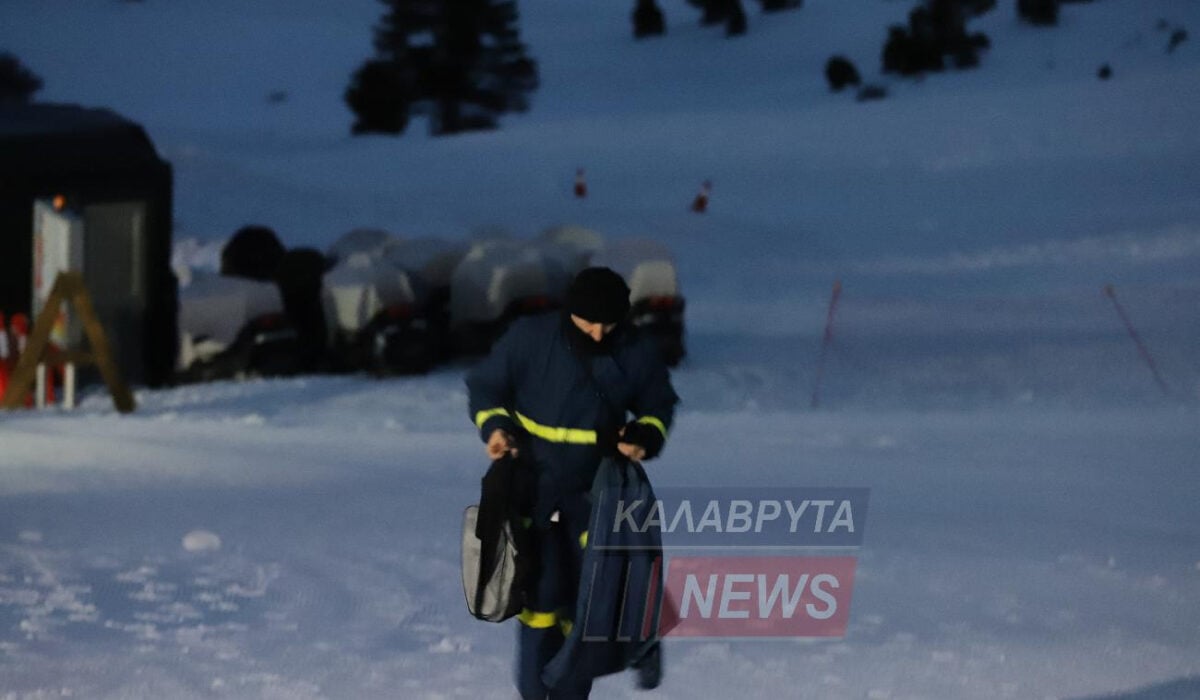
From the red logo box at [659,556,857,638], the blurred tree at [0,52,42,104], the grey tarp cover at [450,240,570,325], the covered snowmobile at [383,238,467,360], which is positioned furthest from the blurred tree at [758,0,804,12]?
the red logo box at [659,556,857,638]

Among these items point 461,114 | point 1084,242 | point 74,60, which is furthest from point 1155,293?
point 74,60

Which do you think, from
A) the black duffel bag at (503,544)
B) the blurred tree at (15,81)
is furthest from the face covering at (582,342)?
the blurred tree at (15,81)

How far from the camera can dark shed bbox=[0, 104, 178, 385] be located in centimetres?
1941

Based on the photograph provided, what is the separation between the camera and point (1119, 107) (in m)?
49.0

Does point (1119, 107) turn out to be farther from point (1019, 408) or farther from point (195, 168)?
point (1019, 408)

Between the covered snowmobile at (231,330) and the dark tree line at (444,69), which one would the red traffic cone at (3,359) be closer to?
the covered snowmobile at (231,330)

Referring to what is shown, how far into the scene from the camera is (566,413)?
22.1ft

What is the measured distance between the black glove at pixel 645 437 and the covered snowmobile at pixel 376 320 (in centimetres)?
1390

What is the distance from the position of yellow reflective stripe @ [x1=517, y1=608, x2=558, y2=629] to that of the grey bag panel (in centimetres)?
6

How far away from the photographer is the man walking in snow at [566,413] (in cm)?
673

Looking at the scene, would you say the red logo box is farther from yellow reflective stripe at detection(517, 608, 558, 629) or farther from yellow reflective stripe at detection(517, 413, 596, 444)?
yellow reflective stripe at detection(517, 413, 596, 444)

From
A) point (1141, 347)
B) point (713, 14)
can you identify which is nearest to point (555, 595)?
point (1141, 347)

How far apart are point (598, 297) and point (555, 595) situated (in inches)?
36.9

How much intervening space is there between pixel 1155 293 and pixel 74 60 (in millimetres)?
68311
